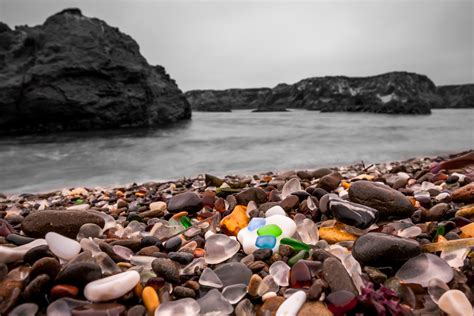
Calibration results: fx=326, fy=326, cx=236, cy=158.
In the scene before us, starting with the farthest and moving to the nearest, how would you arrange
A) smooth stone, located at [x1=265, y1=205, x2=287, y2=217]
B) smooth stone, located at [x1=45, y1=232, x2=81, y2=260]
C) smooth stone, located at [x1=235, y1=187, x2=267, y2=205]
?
smooth stone, located at [x1=235, y1=187, x2=267, y2=205], smooth stone, located at [x1=265, y1=205, x2=287, y2=217], smooth stone, located at [x1=45, y1=232, x2=81, y2=260]

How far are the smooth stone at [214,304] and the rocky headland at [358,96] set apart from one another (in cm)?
5605

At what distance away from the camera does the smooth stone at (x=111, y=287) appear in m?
1.06

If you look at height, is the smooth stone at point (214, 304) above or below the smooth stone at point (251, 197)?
below

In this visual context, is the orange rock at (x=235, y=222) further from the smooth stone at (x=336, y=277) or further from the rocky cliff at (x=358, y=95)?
the rocky cliff at (x=358, y=95)

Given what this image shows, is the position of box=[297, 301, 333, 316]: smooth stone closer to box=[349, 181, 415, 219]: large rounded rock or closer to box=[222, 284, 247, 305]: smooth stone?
box=[222, 284, 247, 305]: smooth stone

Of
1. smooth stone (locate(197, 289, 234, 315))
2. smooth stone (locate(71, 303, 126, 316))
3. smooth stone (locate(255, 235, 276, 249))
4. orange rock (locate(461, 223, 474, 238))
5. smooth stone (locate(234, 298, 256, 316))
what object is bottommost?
smooth stone (locate(234, 298, 256, 316))

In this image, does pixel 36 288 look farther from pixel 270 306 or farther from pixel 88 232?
pixel 270 306

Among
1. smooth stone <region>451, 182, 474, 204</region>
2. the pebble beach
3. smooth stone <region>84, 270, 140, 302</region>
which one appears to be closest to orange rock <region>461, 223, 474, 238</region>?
the pebble beach

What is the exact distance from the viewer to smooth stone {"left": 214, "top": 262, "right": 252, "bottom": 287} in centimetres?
122

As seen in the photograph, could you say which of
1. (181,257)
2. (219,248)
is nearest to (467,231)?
(219,248)

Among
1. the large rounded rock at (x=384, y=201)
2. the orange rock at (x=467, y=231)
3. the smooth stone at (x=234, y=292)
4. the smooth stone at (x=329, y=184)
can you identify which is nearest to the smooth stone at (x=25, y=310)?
the smooth stone at (x=234, y=292)

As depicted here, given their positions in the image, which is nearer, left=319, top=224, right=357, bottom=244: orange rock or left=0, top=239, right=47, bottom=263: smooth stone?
left=0, top=239, right=47, bottom=263: smooth stone

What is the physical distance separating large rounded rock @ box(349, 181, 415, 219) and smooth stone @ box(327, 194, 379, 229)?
0.08 meters

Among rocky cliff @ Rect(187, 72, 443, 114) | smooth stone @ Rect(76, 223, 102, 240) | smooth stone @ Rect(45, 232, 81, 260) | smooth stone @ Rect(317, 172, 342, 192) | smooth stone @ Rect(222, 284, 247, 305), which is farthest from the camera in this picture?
rocky cliff @ Rect(187, 72, 443, 114)
